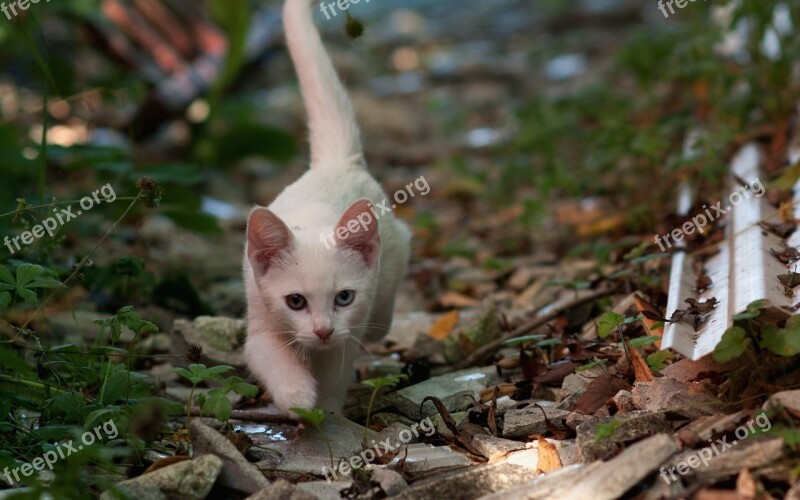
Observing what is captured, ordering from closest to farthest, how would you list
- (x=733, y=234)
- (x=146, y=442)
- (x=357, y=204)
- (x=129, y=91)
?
(x=146, y=442) < (x=357, y=204) < (x=733, y=234) < (x=129, y=91)

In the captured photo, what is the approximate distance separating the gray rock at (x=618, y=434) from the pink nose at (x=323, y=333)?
930 mm

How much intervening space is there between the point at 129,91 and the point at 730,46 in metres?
4.25

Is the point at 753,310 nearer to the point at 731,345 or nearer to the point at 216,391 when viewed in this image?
the point at 731,345

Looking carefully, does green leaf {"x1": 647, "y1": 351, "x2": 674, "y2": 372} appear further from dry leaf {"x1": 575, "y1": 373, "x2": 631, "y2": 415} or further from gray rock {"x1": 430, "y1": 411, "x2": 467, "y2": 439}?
gray rock {"x1": 430, "y1": 411, "x2": 467, "y2": 439}

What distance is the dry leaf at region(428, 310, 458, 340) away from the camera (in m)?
4.29

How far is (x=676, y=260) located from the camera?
3779 millimetres

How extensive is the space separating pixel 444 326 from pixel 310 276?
4.25ft

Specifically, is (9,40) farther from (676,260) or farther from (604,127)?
(676,260)

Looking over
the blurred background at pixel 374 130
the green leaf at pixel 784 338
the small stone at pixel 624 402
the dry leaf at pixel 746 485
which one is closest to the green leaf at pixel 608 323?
the small stone at pixel 624 402

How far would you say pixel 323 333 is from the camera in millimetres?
3123

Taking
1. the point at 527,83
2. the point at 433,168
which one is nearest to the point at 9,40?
the point at 433,168

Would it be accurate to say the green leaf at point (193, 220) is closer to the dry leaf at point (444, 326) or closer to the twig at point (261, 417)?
the dry leaf at point (444, 326)

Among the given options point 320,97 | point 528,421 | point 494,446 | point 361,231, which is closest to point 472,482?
point 494,446

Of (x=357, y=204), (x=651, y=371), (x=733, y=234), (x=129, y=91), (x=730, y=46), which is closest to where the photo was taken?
(x=651, y=371)
